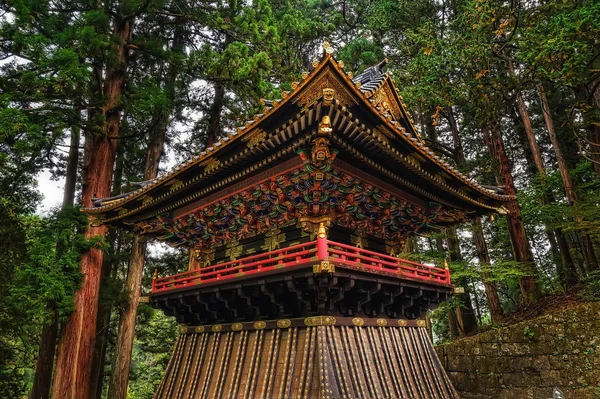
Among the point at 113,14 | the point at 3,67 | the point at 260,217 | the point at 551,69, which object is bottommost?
the point at 260,217

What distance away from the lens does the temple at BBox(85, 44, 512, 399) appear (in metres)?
7.02

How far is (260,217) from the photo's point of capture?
929 centimetres

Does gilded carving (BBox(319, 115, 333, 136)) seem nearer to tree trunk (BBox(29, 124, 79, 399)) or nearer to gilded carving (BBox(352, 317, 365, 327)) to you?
gilded carving (BBox(352, 317, 365, 327))

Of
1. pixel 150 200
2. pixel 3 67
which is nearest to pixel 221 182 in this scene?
pixel 150 200

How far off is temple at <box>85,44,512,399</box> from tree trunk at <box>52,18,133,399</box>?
7.00ft

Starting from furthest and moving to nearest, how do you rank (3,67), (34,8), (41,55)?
(3,67)
(34,8)
(41,55)

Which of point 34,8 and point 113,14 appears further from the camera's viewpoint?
point 113,14

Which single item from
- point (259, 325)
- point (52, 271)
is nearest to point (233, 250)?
point (259, 325)

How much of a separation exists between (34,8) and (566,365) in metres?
19.8

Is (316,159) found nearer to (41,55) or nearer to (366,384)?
(366,384)

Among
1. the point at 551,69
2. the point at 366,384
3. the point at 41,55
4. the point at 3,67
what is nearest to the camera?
the point at 366,384

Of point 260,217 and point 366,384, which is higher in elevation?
point 260,217

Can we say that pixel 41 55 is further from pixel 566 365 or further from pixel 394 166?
pixel 566 365

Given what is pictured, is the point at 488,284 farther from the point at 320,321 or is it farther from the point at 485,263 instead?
the point at 320,321
